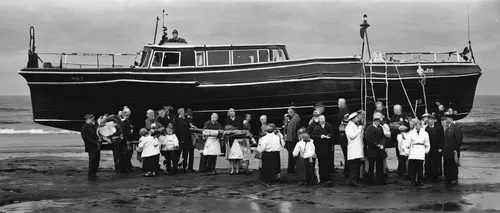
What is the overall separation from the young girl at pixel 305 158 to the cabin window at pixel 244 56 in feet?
18.0

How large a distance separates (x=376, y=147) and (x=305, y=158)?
1.57 meters

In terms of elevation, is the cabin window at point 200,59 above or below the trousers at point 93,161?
above

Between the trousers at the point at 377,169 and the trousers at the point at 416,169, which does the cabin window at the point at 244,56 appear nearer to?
the trousers at the point at 377,169

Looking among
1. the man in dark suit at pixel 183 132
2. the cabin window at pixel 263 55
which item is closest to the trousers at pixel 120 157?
the man in dark suit at pixel 183 132

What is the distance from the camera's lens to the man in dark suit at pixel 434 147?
13.0 m

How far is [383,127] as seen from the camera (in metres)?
12.8

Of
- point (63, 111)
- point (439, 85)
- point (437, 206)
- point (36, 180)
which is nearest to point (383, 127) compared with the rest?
→ point (437, 206)

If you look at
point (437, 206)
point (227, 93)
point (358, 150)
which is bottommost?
point (437, 206)

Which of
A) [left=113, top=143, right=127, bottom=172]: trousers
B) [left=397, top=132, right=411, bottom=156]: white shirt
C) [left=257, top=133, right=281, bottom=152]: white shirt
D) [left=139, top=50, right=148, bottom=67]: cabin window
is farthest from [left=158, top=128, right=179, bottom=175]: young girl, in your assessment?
[left=397, top=132, right=411, bottom=156]: white shirt

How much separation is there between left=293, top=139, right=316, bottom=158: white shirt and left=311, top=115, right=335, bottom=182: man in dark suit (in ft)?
1.19

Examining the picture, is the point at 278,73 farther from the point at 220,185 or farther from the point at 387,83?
the point at 220,185

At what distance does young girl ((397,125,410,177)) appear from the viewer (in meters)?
12.6

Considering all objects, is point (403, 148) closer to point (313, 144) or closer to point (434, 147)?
point (434, 147)

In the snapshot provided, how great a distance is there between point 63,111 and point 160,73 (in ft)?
11.0
